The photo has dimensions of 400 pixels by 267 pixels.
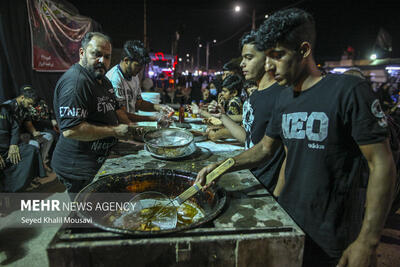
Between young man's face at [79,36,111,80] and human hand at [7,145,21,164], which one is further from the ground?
young man's face at [79,36,111,80]

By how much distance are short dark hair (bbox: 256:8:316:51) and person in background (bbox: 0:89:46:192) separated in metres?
4.34

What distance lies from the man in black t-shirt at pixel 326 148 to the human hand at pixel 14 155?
12.8 feet

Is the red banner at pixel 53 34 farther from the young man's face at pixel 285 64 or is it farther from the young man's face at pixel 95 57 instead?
the young man's face at pixel 285 64

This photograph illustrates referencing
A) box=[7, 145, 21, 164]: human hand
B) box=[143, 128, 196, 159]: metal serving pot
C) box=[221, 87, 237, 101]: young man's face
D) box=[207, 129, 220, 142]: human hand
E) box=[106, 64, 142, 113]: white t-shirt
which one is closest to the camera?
box=[143, 128, 196, 159]: metal serving pot

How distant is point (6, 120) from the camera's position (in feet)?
12.9

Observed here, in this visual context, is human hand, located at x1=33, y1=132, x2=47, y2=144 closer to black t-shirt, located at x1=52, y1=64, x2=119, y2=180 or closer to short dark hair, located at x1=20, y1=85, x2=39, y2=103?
short dark hair, located at x1=20, y1=85, x2=39, y2=103

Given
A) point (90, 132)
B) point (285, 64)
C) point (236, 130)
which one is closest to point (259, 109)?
point (236, 130)

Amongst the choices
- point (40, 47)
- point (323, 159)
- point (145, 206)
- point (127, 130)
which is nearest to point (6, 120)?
point (40, 47)

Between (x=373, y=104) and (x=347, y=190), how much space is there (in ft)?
1.60

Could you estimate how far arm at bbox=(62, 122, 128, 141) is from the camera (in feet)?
6.33

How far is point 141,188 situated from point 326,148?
1269 millimetres

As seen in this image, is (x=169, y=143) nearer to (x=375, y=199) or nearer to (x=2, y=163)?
(x=375, y=199)

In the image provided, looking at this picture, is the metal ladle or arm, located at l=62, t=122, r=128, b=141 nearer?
the metal ladle

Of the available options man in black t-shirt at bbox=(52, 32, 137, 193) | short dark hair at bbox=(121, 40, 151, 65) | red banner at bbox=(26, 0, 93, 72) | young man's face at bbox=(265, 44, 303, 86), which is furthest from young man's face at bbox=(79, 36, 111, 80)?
red banner at bbox=(26, 0, 93, 72)
